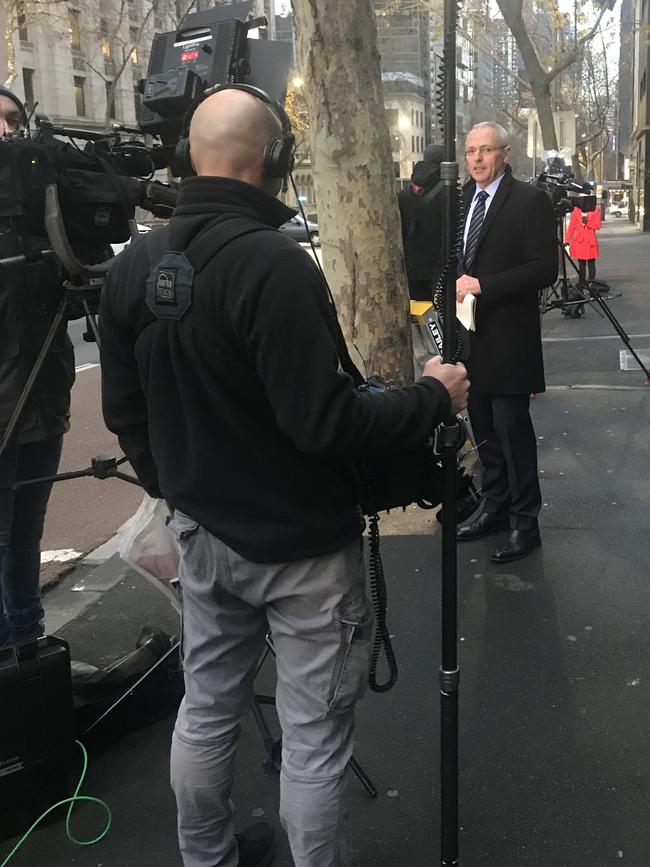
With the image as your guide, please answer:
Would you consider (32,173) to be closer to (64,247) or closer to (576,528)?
(64,247)

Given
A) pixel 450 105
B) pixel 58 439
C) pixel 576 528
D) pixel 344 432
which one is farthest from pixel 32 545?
pixel 576 528

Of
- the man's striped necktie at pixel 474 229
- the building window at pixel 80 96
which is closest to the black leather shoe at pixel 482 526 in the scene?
the man's striped necktie at pixel 474 229

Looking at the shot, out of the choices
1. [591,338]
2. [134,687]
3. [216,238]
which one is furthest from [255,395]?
[591,338]

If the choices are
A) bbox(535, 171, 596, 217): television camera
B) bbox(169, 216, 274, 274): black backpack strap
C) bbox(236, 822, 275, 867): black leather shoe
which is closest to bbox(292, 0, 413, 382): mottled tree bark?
bbox(535, 171, 596, 217): television camera

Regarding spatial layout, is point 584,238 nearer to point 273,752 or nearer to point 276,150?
point 273,752

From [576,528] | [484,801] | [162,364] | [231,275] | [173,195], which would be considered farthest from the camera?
[576,528]

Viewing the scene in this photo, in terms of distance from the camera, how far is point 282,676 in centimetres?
208

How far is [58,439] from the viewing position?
3148 mm

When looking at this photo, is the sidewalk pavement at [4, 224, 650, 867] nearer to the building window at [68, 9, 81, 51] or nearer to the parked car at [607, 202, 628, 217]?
the building window at [68, 9, 81, 51]

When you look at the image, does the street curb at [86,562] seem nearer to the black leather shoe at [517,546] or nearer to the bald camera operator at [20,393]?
the bald camera operator at [20,393]

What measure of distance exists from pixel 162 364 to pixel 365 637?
75cm

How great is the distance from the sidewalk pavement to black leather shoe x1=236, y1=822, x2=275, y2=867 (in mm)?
44

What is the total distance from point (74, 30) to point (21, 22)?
5.05 metres

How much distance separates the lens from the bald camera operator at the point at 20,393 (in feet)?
9.35
